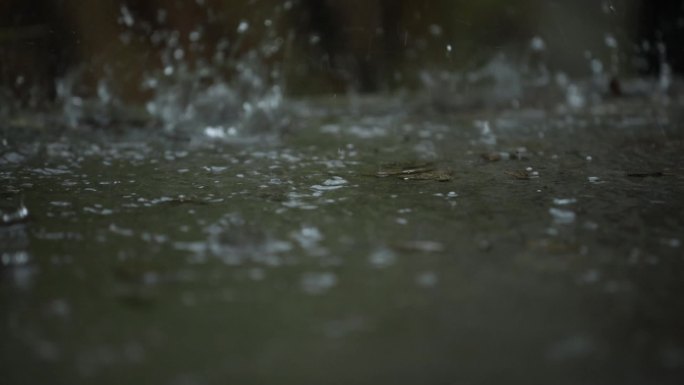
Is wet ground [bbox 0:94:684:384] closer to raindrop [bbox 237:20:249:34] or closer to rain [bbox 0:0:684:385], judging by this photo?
rain [bbox 0:0:684:385]

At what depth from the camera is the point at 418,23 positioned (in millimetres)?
5133

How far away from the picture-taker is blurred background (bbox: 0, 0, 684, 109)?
12.9ft

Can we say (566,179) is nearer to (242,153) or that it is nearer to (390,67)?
(242,153)

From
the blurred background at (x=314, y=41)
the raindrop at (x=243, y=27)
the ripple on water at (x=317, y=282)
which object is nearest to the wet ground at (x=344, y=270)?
the ripple on water at (x=317, y=282)

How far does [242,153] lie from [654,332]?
1517mm

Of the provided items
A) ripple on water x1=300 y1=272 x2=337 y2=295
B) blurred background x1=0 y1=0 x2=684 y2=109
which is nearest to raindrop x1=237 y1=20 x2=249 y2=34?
blurred background x1=0 y1=0 x2=684 y2=109

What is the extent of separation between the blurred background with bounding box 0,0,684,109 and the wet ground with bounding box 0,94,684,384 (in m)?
2.37

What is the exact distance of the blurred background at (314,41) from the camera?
3941 mm

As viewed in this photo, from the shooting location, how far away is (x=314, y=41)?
5.09 metres

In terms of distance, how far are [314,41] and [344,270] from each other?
4382 millimetres

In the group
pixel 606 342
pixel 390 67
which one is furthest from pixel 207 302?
pixel 390 67

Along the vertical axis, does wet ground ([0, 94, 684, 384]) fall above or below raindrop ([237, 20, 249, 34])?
below

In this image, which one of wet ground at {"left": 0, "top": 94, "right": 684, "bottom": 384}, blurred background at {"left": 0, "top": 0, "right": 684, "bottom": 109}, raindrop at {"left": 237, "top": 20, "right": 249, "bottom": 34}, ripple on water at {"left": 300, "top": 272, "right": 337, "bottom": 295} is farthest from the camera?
raindrop at {"left": 237, "top": 20, "right": 249, "bottom": 34}

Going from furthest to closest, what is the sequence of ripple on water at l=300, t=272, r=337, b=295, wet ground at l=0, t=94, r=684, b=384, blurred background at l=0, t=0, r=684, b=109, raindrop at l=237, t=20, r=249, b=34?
raindrop at l=237, t=20, r=249, b=34
blurred background at l=0, t=0, r=684, b=109
ripple on water at l=300, t=272, r=337, b=295
wet ground at l=0, t=94, r=684, b=384
